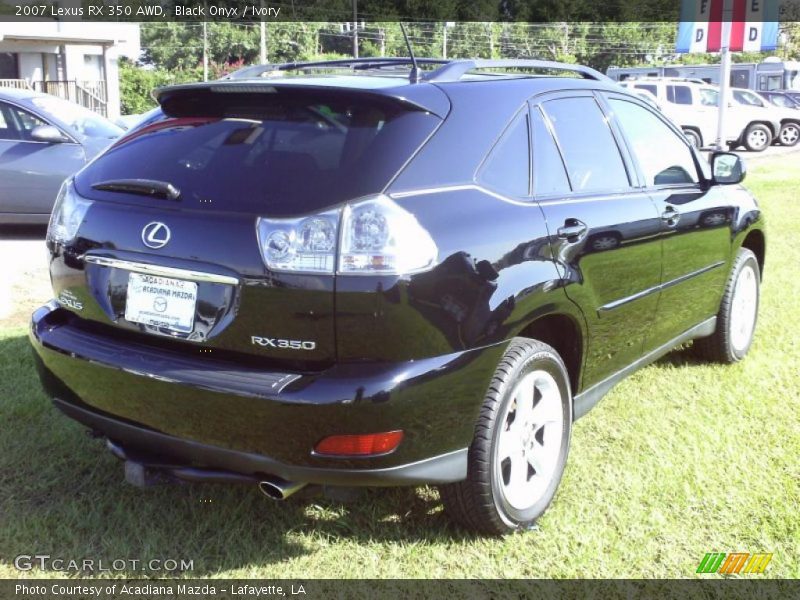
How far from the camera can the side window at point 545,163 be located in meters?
3.25

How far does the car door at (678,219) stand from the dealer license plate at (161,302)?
2215 millimetres

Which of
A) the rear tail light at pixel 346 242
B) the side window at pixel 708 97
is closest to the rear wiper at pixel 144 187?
the rear tail light at pixel 346 242

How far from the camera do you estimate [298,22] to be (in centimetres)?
6359

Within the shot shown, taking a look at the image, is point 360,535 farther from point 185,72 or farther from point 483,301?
point 185,72

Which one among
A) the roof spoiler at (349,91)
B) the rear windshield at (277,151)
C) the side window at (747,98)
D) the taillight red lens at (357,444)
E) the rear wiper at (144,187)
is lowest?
the taillight red lens at (357,444)

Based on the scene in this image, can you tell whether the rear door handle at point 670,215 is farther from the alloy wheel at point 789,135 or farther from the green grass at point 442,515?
the alloy wheel at point 789,135

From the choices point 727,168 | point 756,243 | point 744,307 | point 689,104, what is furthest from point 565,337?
point 689,104

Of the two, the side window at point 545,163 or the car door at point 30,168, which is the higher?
the side window at point 545,163

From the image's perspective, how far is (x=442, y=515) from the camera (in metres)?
3.27

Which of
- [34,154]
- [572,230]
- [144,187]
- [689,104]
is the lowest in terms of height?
[689,104]

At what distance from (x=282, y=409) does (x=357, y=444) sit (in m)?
0.25

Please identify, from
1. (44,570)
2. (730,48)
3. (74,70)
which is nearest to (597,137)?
(44,570)

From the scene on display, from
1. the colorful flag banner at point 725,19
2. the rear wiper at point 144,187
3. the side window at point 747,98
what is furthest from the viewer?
the side window at point 747,98

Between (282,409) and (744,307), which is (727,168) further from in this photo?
(282,409)
